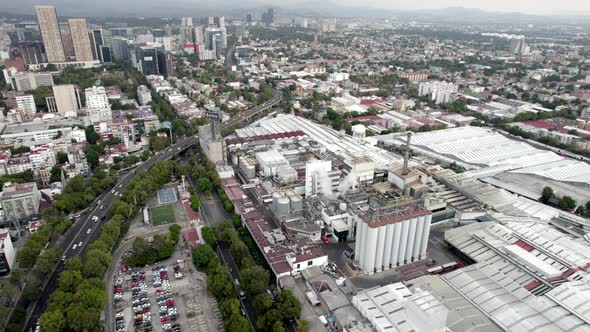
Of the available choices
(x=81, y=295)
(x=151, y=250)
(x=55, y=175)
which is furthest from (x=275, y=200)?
(x=55, y=175)

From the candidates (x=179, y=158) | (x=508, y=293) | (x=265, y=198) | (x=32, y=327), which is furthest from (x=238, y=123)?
(x=508, y=293)

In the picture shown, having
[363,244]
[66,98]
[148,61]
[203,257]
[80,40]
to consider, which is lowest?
[203,257]

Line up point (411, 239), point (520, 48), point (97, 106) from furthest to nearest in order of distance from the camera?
point (520, 48) → point (97, 106) → point (411, 239)

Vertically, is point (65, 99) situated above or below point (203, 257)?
above

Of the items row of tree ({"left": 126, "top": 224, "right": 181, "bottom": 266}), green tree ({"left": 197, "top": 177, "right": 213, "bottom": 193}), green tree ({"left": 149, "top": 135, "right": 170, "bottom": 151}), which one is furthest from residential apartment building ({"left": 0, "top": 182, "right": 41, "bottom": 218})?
green tree ({"left": 149, "top": 135, "right": 170, "bottom": 151})

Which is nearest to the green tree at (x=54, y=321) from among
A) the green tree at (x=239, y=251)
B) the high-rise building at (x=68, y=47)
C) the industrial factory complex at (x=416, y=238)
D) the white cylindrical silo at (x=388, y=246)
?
the green tree at (x=239, y=251)

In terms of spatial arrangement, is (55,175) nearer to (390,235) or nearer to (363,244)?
(363,244)

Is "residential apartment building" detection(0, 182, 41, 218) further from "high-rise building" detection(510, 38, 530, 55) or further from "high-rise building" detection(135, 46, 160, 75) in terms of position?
"high-rise building" detection(510, 38, 530, 55)
